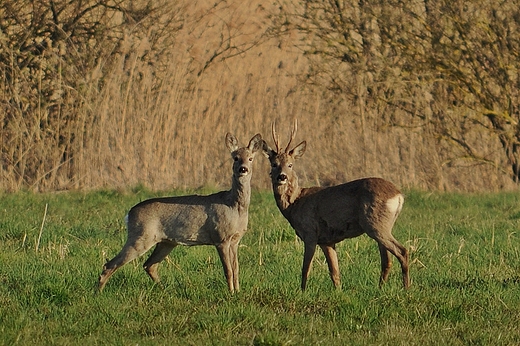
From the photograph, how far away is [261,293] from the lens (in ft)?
22.3

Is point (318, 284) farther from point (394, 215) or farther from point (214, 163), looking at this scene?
point (214, 163)

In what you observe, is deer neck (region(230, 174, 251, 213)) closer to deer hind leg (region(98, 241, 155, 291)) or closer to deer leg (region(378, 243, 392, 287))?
deer hind leg (region(98, 241, 155, 291))

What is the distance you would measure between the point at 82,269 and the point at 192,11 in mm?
7927

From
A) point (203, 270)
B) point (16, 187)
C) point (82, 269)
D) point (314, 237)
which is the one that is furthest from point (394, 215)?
point (16, 187)

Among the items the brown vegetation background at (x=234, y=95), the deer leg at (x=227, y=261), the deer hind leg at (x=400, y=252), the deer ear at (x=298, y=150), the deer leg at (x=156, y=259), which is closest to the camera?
the deer leg at (x=227, y=261)

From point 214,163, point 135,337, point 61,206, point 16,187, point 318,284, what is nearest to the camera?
point 135,337

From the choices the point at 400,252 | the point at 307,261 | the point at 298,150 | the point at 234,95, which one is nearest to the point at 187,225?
the point at 307,261

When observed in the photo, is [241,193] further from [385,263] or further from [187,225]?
[385,263]

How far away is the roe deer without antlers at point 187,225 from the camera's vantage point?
7.37 metres

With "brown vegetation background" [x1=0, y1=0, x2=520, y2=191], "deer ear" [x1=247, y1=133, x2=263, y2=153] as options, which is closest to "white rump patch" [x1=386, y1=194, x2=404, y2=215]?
"deer ear" [x1=247, y1=133, x2=263, y2=153]

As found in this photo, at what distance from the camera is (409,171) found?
1501cm

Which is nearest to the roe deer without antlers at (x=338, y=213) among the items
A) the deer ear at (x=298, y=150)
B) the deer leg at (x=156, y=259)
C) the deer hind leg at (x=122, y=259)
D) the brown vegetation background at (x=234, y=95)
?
the deer ear at (x=298, y=150)

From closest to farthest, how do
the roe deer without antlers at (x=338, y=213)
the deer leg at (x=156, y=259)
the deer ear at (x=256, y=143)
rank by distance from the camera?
the roe deer without antlers at (x=338, y=213), the deer leg at (x=156, y=259), the deer ear at (x=256, y=143)

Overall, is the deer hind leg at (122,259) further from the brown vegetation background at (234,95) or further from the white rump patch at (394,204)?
the brown vegetation background at (234,95)
